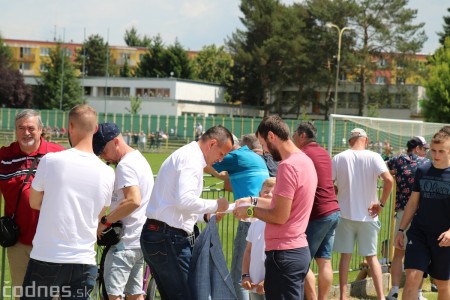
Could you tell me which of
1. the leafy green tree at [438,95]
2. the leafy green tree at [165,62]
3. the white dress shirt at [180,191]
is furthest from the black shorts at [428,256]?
the leafy green tree at [165,62]

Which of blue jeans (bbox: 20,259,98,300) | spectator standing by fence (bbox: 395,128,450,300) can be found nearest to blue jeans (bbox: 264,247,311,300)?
blue jeans (bbox: 20,259,98,300)

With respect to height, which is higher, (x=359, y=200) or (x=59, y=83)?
(x=59, y=83)

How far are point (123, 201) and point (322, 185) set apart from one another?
8.73 ft

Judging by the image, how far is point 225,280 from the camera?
5.94 metres

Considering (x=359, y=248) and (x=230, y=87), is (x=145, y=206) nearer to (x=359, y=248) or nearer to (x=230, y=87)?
(x=359, y=248)

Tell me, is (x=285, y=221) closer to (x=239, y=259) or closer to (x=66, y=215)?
(x=66, y=215)

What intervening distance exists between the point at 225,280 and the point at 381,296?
327 centimetres

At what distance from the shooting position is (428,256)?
7207mm

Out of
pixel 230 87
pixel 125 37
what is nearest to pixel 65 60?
pixel 230 87

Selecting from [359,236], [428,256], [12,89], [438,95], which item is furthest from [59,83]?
[428,256]

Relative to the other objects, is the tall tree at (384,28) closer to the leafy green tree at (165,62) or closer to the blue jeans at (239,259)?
the leafy green tree at (165,62)

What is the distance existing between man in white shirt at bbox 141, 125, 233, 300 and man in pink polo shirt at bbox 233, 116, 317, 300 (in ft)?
1.13

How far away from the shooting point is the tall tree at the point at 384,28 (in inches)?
2808

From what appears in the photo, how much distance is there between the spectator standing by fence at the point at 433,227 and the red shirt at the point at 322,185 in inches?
35.5
